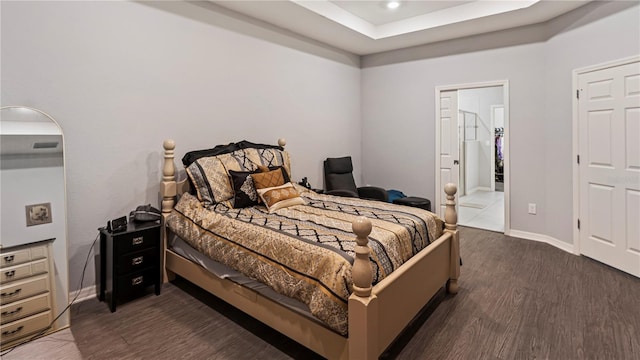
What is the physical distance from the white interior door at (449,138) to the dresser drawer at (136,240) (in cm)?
391

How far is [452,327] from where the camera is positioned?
7.59ft

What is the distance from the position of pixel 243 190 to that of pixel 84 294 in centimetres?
155

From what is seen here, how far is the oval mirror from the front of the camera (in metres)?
2.21

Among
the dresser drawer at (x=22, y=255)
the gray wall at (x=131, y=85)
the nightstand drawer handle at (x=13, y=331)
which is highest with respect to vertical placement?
the gray wall at (x=131, y=85)

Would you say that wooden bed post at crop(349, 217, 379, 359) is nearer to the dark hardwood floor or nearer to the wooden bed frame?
the wooden bed frame

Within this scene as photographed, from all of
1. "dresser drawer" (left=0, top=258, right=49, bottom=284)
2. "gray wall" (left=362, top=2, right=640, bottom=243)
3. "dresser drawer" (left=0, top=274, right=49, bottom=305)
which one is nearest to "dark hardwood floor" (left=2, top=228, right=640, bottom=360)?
"dresser drawer" (left=0, top=274, right=49, bottom=305)

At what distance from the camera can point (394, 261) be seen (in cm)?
204

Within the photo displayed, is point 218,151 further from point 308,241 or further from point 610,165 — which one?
point 610,165

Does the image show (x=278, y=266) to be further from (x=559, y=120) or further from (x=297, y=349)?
(x=559, y=120)

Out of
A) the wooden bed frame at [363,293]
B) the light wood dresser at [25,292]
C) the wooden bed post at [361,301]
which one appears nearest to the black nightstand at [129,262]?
the wooden bed frame at [363,293]

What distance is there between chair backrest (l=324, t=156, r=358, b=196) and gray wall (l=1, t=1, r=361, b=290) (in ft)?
3.04

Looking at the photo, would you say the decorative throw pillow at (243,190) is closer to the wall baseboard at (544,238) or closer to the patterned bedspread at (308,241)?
the patterned bedspread at (308,241)

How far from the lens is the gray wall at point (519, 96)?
3521 mm

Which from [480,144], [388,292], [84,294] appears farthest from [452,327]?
[480,144]
